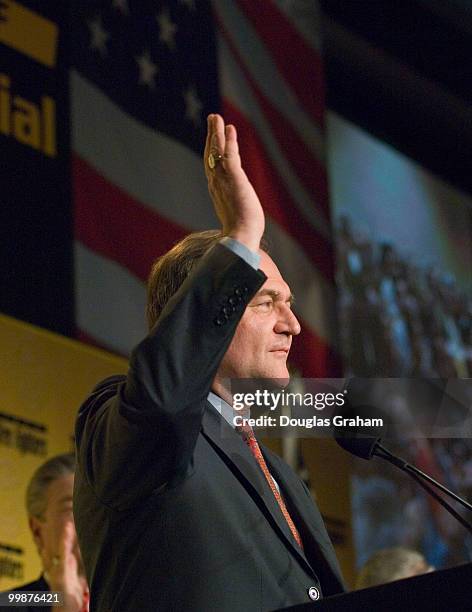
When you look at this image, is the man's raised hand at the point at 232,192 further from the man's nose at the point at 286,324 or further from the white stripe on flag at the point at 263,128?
the white stripe on flag at the point at 263,128

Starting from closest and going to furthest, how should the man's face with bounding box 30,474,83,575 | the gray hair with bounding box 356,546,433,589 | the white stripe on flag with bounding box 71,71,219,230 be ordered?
1. the man's face with bounding box 30,474,83,575
2. the gray hair with bounding box 356,546,433,589
3. the white stripe on flag with bounding box 71,71,219,230

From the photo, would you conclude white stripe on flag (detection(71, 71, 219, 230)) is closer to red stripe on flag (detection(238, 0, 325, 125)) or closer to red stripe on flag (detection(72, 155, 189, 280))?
red stripe on flag (detection(72, 155, 189, 280))

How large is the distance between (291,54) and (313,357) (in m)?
1.71

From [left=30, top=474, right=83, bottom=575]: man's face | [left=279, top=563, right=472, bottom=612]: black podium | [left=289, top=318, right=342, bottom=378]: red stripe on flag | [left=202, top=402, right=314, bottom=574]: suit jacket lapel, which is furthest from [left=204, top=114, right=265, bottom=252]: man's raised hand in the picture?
[left=289, top=318, right=342, bottom=378]: red stripe on flag

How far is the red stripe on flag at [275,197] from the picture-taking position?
5.71 meters

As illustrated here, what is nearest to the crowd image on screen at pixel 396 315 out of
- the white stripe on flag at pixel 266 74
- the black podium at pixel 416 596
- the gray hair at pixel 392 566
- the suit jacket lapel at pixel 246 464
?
the white stripe on flag at pixel 266 74

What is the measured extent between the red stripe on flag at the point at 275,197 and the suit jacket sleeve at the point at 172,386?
387 centimetres

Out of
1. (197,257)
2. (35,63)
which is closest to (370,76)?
(35,63)

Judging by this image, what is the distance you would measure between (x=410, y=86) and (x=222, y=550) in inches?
253

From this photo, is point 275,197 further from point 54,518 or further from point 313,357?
point 54,518

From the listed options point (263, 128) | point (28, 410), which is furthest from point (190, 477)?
point (263, 128)

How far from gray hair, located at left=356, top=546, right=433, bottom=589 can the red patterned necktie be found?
1.98m

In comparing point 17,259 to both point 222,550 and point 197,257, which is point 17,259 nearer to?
point 197,257

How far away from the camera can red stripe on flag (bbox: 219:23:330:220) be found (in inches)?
237
